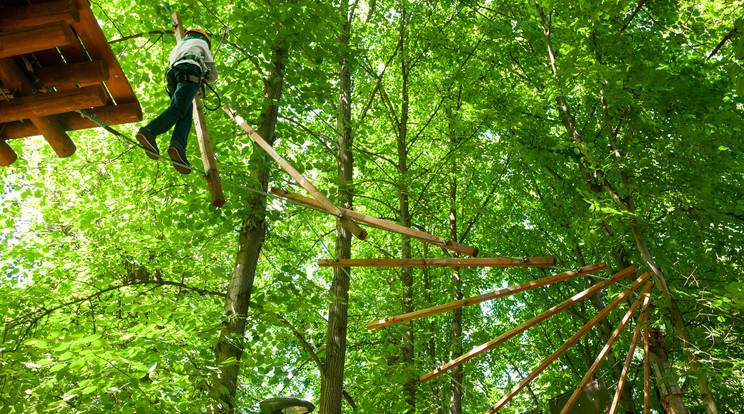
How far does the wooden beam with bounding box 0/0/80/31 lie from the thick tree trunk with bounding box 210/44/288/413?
2.67 meters

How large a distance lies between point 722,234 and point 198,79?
6.71 m

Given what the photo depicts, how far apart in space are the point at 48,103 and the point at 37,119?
0.29 m

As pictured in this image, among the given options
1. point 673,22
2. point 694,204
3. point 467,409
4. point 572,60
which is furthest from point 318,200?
point 467,409

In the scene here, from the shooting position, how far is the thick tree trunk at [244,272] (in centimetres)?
493

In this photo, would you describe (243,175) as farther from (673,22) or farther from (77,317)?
(673,22)

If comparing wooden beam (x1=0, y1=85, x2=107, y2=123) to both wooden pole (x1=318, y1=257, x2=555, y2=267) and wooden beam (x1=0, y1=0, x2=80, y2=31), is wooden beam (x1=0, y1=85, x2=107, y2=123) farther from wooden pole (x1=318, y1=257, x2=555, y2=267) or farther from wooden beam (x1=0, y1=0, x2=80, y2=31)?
wooden pole (x1=318, y1=257, x2=555, y2=267)

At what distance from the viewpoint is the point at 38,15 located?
3.31 metres

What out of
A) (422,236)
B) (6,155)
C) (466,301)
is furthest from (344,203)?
(6,155)

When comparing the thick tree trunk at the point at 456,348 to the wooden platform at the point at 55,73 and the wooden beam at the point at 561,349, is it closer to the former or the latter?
the wooden beam at the point at 561,349

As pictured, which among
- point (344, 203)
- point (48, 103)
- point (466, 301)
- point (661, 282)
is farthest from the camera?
point (344, 203)

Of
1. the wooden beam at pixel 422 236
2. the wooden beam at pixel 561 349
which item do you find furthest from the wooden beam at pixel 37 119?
the wooden beam at pixel 561 349

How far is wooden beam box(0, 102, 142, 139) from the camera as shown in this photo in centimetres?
420

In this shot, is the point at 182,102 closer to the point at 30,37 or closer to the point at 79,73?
the point at 79,73

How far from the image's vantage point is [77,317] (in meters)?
6.50
